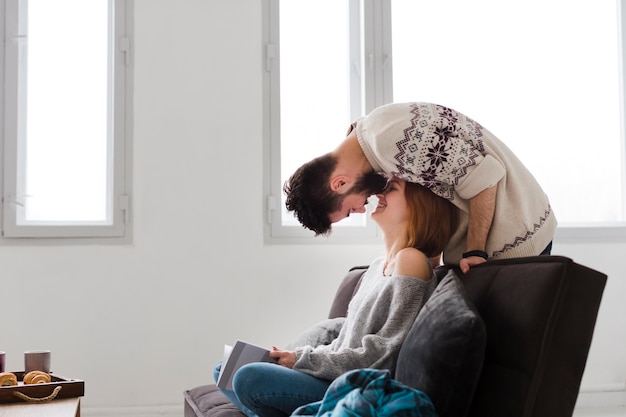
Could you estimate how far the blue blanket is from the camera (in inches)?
57.7

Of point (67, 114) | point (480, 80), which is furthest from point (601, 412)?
point (67, 114)

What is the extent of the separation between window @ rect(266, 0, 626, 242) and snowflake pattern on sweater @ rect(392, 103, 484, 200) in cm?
171

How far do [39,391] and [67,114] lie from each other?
1750 millimetres

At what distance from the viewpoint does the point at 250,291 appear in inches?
146

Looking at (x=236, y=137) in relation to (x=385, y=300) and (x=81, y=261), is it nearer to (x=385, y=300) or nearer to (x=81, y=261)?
(x=81, y=261)

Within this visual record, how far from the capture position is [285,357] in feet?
6.77

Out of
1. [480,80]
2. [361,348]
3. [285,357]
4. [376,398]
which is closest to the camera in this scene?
[376,398]

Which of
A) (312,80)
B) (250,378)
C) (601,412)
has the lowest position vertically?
(601,412)

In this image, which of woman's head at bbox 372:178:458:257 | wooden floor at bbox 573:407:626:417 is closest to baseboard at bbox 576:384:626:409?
wooden floor at bbox 573:407:626:417

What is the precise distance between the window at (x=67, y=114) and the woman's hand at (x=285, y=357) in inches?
68.8

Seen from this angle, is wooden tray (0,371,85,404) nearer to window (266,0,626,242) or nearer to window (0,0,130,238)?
window (0,0,130,238)

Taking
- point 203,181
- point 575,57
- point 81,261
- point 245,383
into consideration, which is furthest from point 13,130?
point 575,57

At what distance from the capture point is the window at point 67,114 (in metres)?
3.57

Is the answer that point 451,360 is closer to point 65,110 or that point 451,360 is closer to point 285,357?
point 285,357
